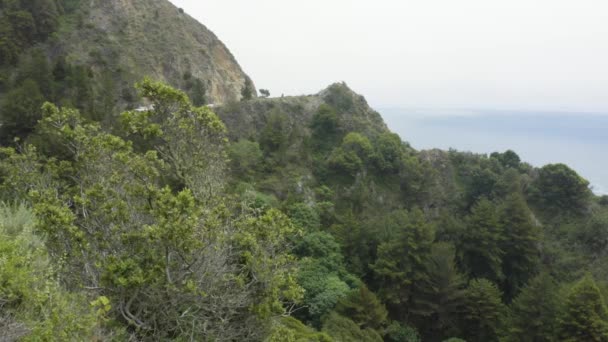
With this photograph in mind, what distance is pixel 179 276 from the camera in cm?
698

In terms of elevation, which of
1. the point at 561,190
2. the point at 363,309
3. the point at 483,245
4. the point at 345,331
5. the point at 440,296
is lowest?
the point at 345,331

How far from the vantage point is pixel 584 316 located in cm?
1820

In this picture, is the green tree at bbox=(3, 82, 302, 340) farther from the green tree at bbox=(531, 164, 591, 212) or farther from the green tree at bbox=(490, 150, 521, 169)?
the green tree at bbox=(490, 150, 521, 169)

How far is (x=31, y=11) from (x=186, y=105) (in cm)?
4407

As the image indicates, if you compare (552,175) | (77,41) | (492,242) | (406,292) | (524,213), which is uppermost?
(77,41)

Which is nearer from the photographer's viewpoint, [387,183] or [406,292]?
[406,292]

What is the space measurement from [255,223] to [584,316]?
1854 centimetres

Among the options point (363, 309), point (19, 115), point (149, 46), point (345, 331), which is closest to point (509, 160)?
point (363, 309)

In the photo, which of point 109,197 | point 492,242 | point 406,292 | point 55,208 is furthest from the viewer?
point 492,242

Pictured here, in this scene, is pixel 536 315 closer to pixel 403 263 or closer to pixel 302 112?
pixel 403 263

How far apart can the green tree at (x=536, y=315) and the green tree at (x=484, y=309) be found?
1.74 metres

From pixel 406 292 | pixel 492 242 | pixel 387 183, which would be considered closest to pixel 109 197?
pixel 406 292

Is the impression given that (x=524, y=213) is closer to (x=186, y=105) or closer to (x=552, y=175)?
(x=552, y=175)

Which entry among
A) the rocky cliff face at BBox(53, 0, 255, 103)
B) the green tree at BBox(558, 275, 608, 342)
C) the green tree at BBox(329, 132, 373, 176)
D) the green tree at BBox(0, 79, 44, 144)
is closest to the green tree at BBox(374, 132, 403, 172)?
the green tree at BBox(329, 132, 373, 176)
